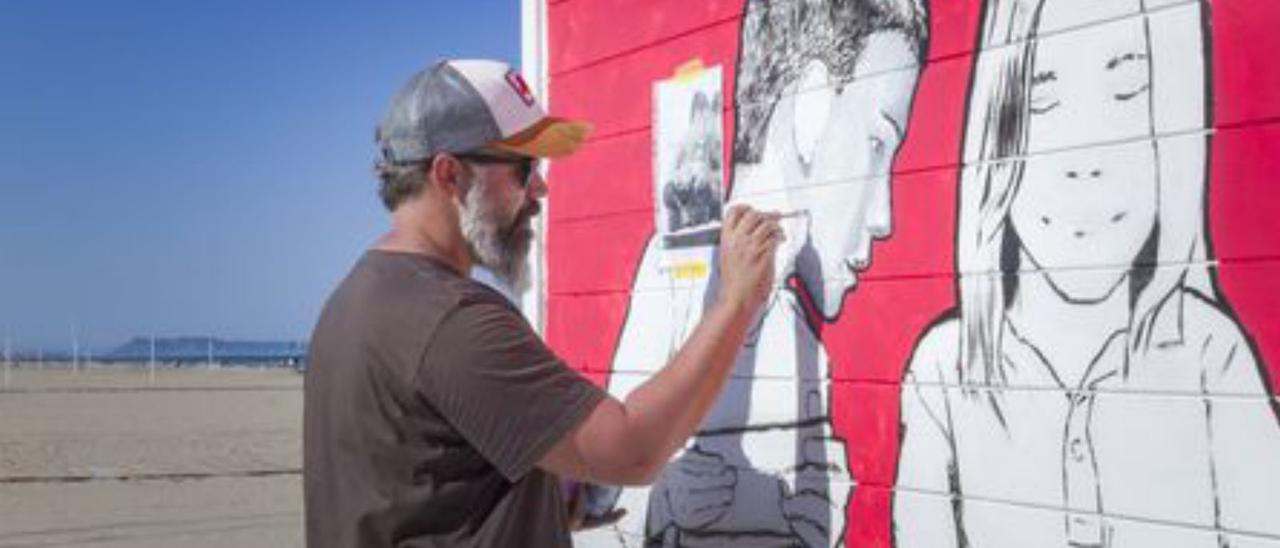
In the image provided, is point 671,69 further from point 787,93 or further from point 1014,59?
point 1014,59

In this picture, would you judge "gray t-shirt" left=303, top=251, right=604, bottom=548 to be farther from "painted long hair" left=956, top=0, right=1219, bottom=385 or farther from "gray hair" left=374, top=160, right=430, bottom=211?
"painted long hair" left=956, top=0, right=1219, bottom=385

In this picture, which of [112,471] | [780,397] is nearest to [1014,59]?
[780,397]

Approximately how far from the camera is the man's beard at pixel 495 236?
8.36ft

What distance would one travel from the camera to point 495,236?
257 centimetres

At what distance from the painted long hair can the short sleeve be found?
935 millimetres

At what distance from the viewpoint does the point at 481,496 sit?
2.43 m

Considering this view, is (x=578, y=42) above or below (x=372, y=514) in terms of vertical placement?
above

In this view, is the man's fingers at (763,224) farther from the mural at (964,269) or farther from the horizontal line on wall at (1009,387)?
the horizontal line on wall at (1009,387)

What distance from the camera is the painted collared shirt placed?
7.68 feet

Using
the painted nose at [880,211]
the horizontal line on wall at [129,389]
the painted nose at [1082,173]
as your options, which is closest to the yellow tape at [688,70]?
the painted nose at [880,211]

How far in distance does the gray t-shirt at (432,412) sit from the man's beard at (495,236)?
0.28ft

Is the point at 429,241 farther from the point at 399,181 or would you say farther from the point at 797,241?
the point at 797,241

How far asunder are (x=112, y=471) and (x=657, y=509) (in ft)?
52.4

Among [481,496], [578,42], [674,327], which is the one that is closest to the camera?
[481,496]
